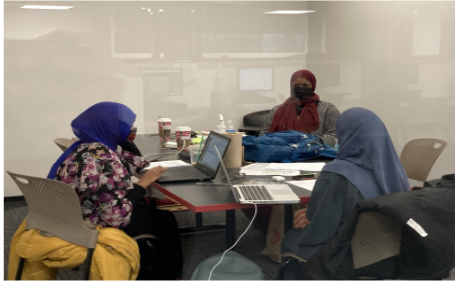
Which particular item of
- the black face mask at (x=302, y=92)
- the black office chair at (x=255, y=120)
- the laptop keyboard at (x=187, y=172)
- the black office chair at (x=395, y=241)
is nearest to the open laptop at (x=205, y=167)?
the laptop keyboard at (x=187, y=172)

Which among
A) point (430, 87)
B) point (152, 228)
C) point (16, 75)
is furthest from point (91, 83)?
point (430, 87)

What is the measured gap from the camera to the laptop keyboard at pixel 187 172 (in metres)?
2.22

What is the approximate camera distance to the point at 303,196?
6.14 feet

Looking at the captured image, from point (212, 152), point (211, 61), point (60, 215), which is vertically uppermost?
point (211, 61)

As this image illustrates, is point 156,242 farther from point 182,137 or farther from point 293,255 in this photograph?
point 182,137

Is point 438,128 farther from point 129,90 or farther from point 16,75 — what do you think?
point 16,75

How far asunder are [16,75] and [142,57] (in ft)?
3.93

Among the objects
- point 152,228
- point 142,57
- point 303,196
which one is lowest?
point 152,228

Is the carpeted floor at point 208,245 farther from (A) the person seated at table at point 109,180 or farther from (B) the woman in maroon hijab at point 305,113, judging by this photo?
(B) the woman in maroon hijab at point 305,113

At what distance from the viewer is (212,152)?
2.32 m

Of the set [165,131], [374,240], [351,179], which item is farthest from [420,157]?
[165,131]

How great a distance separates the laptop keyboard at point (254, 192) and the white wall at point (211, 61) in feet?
6.91

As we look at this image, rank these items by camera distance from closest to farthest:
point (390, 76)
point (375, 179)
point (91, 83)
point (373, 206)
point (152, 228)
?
1. point (373, 206)
2. point (375, 179)
3. point (152, 228)
4. point (390, 76)
5. point (91, 83)

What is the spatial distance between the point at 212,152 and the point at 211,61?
281 cm
